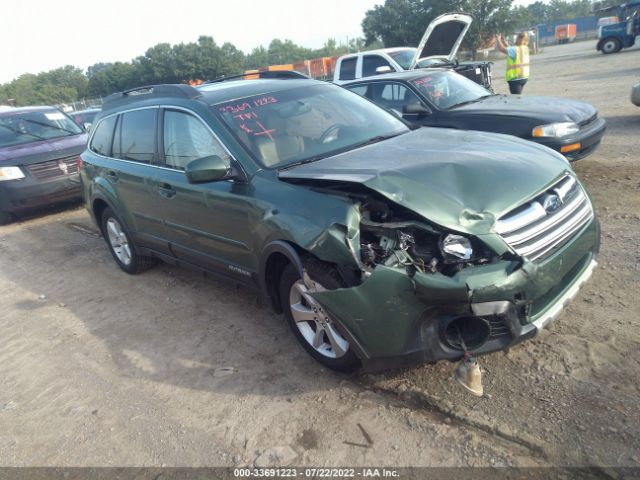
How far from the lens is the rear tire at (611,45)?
2559 cm

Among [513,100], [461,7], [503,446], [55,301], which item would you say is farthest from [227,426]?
[461,7]

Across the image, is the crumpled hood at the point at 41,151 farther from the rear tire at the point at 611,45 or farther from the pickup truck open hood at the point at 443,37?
the rear tire at the point at 611,45

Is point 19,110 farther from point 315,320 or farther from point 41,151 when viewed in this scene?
point 315,320

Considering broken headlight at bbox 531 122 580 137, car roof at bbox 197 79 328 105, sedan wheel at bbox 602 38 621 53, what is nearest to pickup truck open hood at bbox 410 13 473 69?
broken headlight at bbox 531 122 580 137

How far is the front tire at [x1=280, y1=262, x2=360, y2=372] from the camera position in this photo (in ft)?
10.2

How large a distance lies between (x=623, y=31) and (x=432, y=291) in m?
29.2

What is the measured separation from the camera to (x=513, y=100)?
276 inches

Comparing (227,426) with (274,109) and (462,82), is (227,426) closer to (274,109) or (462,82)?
(274,109)

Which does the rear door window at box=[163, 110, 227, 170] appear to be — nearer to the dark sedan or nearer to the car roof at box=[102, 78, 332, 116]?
the car roof at box=[102, 78, 332, 116]

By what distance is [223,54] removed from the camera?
6444 centimetres

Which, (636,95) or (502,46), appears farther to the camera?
(502,46)

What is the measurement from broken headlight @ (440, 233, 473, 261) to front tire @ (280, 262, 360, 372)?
0.66 metres

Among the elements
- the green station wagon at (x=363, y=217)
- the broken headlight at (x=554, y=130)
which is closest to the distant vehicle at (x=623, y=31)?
the broken headlight at (x=554, y=130)


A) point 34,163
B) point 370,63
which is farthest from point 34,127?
point 370,63
